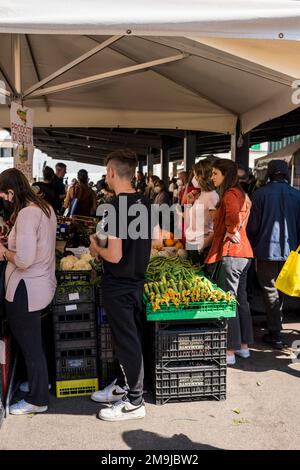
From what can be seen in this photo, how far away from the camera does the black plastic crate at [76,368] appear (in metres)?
3.72

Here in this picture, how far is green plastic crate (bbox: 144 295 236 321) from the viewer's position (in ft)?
11.4

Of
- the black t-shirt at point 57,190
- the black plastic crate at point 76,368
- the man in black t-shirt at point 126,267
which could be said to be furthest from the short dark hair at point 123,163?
the black t-shirt at point 57,190

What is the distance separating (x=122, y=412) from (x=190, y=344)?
2.31ft

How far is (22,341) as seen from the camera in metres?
3.34

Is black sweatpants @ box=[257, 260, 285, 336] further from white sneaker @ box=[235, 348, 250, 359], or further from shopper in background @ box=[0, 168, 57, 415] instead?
shopper in background @ box=[0, 168, 57, 415]

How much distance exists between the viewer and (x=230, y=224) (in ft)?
13.3

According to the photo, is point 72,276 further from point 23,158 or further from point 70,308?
point 23,158

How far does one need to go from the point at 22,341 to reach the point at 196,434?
138 centimetres

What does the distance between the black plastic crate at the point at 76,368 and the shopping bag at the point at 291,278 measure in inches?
65.2

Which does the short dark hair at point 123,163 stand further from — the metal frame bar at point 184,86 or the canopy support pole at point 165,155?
the canopy support pole at point 165,155

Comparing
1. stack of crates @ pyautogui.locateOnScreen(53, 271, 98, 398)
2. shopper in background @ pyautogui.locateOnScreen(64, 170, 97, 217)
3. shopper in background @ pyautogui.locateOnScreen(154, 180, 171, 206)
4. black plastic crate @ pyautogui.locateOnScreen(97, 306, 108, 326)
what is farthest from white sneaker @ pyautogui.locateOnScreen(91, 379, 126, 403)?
shopper in background @ pyautogui.locateOnScreen(154, 180, 171, 206)
